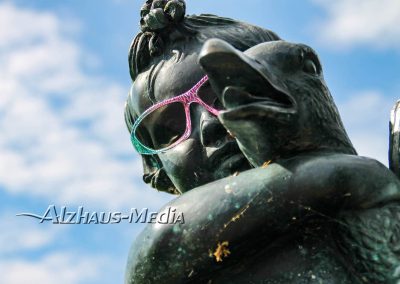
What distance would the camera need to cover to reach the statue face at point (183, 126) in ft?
8.12

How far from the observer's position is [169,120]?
268cm

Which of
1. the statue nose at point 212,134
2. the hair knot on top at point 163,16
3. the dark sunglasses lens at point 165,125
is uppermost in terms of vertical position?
the hair knot on top at point 163,16

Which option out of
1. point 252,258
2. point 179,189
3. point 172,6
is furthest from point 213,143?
point 172,6

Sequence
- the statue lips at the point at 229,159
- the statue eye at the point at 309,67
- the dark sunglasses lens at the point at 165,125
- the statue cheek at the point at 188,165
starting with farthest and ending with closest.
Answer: the dark sunglasses lens at the point at 165,125 → the statue cheek at the point at 188,165 → the statue lips at the point at 229,159 → the statue eye at the point at 309,67

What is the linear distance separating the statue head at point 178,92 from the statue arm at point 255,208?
0.37 meters

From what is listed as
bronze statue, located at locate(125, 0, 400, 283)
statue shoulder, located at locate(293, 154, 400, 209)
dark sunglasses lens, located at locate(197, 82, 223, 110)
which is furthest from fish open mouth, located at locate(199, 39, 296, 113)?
dark sunglasses lens, located at locate(197, 82, 223, 110)

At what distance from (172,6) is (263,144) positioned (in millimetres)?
978

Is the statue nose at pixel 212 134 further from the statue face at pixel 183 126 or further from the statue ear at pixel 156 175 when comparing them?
the statue ear at pixel 156 175

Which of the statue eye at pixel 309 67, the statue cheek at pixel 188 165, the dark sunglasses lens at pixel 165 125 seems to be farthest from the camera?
the dark sunglasses lens at pixel 165 125

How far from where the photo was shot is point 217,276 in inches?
84.4

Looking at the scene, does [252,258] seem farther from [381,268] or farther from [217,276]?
[381,268]

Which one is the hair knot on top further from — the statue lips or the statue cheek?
the statue lips

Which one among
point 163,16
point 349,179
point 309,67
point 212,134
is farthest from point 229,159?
point 163,16

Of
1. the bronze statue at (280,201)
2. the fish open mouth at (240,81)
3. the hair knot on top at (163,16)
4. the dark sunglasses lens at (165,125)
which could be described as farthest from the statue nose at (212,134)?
the hair knot on top at (163,16)
